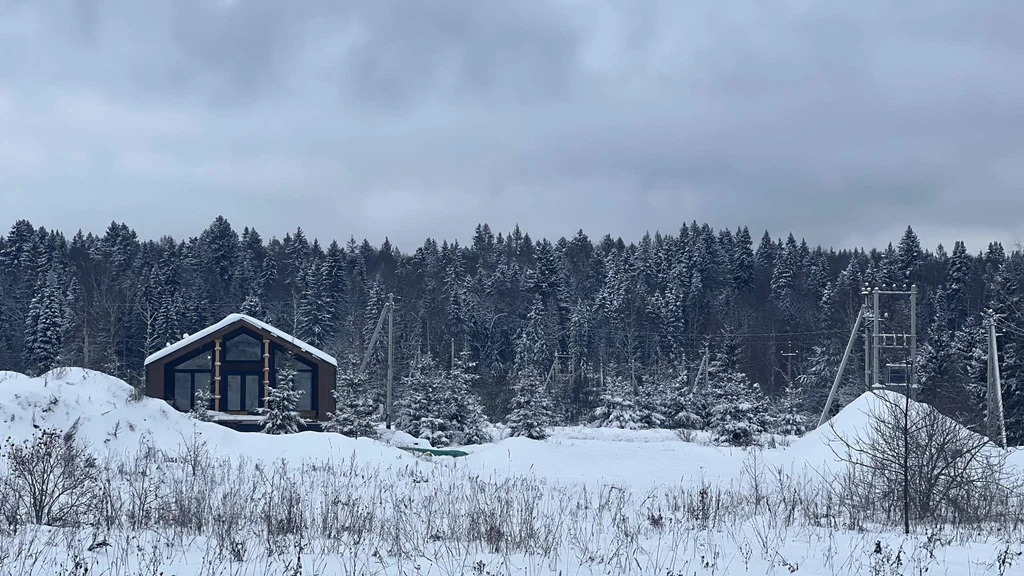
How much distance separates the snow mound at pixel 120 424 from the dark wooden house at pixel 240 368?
45.4 ft

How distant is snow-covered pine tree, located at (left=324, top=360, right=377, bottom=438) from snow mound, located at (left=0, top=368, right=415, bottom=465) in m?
7.22

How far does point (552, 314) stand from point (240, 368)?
167 feet

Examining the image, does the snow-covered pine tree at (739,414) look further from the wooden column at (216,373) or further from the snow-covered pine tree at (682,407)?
the wooden column at (216,373)

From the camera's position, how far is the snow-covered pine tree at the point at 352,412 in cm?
2808

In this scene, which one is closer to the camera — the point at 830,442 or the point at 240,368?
the point at 830,442

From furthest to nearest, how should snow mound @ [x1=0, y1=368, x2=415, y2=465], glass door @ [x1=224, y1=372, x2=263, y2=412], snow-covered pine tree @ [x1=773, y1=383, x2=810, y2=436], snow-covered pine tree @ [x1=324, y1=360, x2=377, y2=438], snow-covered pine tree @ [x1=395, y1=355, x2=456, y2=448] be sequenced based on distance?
snow-covered pine tree @ [x1=773, y1=383, x2=810, y2=436], glass door @ [x1=224, y1=372, x2=263, y2=412], snow-covered pine tree @ [x1=395, y1=355, x2=456, y2=448], snow-covered pine tree @ [x1=324, y1=360, x2=377, y2=438], snow mound @ [x1=0, y1=368, x2=415, y2=465]

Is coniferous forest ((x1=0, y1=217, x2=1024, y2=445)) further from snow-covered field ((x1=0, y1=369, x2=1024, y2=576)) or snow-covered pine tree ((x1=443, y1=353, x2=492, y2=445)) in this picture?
snow-covered field ((x1=0, y1=369, x2=1024, y2=576))

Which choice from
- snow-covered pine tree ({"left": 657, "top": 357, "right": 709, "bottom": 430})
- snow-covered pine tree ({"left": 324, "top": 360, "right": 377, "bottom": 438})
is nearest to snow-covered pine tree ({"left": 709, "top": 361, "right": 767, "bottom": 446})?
snow-covered pine tree ({"left": 657, "top": 357, "right": 709, "bottom": 430})

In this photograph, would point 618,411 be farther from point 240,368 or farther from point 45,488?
point 45,488

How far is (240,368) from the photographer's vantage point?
114 ft

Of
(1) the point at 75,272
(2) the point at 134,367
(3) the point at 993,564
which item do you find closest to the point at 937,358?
(3) the point at 993,564

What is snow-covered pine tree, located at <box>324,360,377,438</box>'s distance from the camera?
28.1 metres

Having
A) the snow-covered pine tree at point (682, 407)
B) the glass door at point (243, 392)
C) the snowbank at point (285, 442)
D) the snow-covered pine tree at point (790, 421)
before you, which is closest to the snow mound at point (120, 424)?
the snowbank at point (285, 442)

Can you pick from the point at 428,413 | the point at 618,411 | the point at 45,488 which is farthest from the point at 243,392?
the point at 45,488
